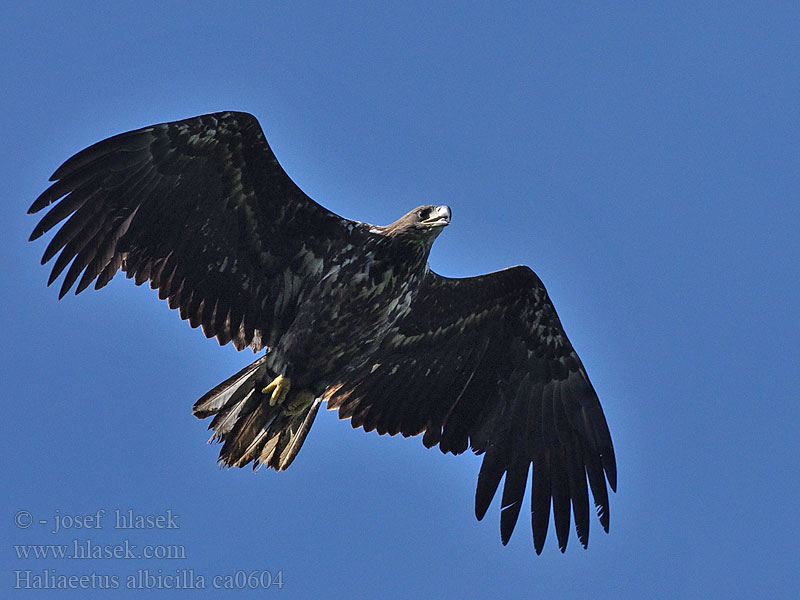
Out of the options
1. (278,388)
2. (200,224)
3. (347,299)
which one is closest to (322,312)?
(347,299)

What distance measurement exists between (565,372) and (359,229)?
3149 millimetres

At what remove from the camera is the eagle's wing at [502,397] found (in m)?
15.8

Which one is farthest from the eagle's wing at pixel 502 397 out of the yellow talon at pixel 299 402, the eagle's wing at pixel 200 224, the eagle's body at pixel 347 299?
the eagle's wing at pixel 200 224

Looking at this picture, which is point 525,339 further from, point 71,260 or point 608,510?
point 71,260

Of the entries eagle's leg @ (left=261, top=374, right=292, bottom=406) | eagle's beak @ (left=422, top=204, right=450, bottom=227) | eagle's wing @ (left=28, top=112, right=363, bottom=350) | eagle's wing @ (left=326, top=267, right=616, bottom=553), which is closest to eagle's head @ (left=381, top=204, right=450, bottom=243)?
eagle's beak @ (left=422, top=204, right=450, bottom=227)

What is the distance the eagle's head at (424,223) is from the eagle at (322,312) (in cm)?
2

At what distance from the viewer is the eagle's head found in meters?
14.3

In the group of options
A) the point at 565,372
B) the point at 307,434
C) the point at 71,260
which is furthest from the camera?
the point at 565,372

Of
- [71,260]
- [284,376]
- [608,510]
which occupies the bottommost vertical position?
[608,510]

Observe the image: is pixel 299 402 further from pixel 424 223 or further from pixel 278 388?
pixel 424 223

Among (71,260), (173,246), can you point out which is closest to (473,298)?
(173,246)

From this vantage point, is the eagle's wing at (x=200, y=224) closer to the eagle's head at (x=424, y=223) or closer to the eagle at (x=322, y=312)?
the eagle at (x=322, y=312)

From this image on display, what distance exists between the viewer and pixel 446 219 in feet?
46.8

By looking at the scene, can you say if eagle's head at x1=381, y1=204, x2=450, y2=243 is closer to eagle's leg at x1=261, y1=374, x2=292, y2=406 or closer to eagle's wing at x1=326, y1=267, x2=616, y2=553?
eagle's wing at x1=326, y1=267, x2=616, y2=553
